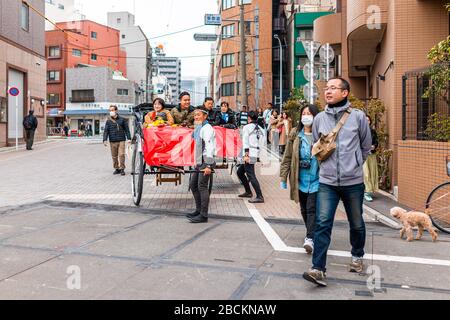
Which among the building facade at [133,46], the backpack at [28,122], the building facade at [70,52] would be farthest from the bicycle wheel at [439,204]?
the building facade at [133,46]

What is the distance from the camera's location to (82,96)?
2391 inches

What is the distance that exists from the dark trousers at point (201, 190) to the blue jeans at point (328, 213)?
114 inches

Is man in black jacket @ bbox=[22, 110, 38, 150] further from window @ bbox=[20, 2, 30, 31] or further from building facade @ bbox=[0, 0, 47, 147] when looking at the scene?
window @ bbox=[20, 2, 30, 31]

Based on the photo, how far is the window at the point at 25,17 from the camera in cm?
2641

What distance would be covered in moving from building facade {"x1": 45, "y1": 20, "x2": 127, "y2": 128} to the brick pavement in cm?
4837

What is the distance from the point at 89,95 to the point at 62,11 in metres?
16.9

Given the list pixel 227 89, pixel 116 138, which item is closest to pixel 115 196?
pixel 116 138

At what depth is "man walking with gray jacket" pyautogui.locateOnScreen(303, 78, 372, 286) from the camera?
170 inches

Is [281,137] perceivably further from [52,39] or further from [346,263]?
[52,39]

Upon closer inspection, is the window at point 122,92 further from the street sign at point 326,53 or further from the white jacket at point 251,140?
the white jacket at point 251,140

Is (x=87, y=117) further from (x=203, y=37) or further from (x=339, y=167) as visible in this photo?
(x=339, y=167)

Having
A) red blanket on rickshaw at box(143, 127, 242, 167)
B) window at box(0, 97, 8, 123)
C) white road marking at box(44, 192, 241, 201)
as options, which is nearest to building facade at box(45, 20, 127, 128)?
window at box(0, 97, 8, 123)
